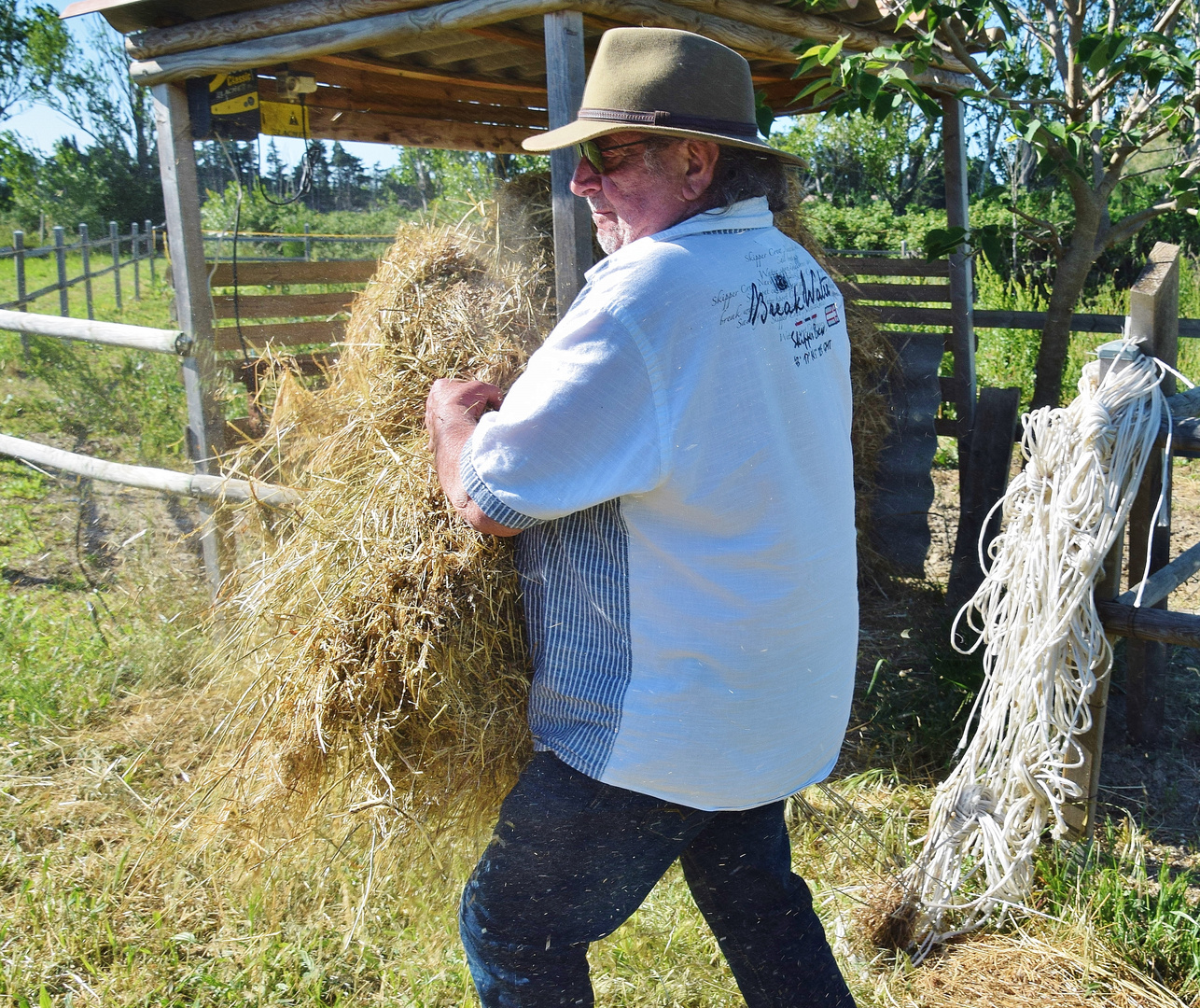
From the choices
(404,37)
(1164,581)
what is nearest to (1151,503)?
(1164,581)

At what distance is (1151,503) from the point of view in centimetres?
336

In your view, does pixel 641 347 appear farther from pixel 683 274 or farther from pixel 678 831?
pixel 678 831

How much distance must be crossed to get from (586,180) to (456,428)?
500mm

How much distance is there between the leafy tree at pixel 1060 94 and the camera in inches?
123

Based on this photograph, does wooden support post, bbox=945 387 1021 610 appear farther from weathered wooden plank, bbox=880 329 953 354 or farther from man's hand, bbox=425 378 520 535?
man's hand, bbox=425 378 520 535

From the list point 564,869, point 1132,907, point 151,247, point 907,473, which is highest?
point 151,247

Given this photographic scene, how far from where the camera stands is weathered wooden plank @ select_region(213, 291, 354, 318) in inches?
188

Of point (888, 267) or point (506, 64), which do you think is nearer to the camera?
point (506, 64)

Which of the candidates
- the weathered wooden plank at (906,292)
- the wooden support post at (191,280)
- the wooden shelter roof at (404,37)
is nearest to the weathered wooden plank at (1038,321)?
the weathered wooden plank at (906,292)

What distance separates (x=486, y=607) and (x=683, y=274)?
0.84 metres

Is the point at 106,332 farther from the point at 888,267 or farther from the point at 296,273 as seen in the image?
the point at 888,267

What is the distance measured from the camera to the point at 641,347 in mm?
1448

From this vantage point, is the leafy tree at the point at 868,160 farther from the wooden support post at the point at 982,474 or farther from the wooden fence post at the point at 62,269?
the wooden support post at the point at 982,474

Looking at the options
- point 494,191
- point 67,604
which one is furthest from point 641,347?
point 67,604
